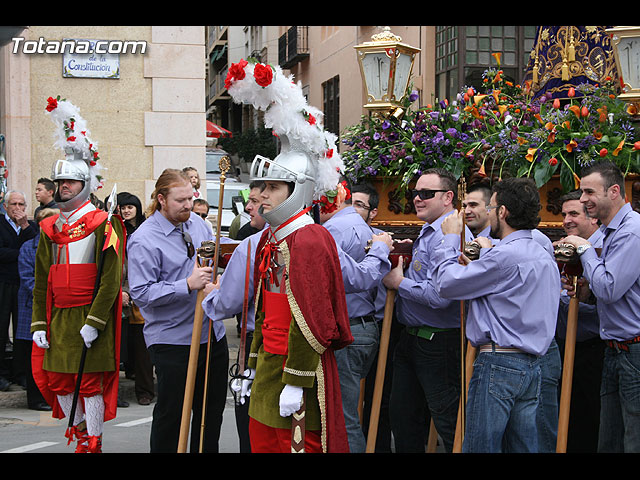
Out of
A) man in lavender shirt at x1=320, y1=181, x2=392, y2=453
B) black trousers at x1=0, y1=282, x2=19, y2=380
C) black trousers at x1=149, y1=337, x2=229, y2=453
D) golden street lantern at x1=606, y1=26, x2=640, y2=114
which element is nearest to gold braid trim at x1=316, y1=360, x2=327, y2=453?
man in lavender shirt at x1=320, y1=181, x2=392, y2=453

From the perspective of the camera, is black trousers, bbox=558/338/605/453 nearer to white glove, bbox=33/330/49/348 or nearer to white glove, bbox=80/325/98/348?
white glove, bbox=80/325/98/348

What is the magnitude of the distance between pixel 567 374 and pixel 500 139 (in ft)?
7.61

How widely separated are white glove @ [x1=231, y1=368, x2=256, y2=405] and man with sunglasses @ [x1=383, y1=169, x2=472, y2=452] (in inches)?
50.6

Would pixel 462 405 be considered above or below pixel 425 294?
below

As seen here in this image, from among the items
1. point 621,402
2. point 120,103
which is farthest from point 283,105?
point 120,103

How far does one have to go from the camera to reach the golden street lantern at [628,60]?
5906mm

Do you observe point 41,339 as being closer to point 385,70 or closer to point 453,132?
point 453,132

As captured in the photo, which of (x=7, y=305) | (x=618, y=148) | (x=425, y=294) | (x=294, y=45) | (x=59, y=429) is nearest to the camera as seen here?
(x=425, y=294)

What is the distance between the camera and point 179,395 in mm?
5004

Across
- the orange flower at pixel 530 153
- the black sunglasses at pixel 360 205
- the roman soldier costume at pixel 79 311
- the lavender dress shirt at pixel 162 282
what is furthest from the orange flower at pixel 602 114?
the roman soldier costume at pixel 79 311

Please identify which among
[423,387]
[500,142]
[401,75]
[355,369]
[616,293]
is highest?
[401,75]

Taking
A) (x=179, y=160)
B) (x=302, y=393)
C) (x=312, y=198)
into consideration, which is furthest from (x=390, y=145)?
(x=179, y=160)

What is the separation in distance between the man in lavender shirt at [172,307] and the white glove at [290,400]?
134cm

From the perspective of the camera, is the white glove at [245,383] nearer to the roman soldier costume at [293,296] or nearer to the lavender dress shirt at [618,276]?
the roman soldier costume at [293,296]
